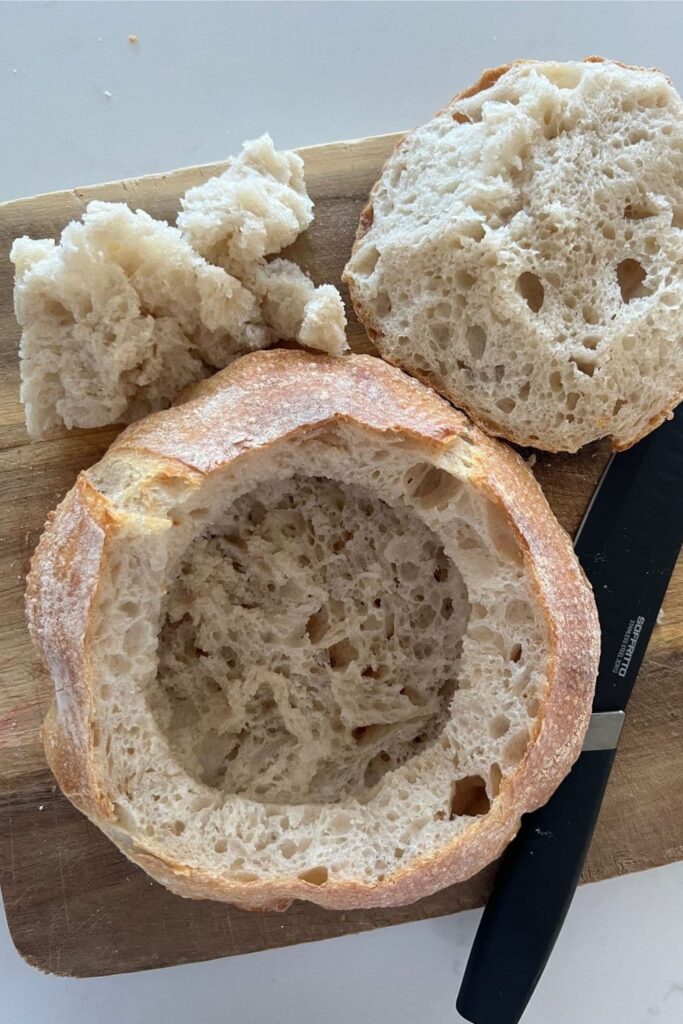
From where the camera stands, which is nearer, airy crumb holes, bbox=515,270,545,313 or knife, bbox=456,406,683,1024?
airy crumb holes, bbox=515,270,545,313

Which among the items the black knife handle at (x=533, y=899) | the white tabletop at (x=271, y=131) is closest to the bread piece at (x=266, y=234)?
the white tabletop at (x=271, y=131)

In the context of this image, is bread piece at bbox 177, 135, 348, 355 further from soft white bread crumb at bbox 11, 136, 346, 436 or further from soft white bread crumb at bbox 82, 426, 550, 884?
soft white bread crumb at bbox 82, 426, 550, 884

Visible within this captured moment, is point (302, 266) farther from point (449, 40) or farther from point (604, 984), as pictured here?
point (604, 984)

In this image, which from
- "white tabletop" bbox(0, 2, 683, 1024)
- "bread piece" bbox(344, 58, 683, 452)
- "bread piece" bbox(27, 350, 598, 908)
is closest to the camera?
"bread piece" bbox(27, 350, 598, 908)

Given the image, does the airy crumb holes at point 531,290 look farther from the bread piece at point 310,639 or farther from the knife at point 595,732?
the knife at point 595,732

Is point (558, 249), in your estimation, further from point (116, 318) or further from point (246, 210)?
point (116, 318)

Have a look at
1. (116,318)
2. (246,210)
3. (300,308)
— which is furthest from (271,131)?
(116,318)

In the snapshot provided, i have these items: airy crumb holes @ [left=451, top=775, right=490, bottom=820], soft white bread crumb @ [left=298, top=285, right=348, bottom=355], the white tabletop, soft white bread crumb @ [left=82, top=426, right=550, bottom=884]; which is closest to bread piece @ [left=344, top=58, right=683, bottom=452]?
soft white bread crumb @ [left=298, top=285, right=348, bottom=355]
